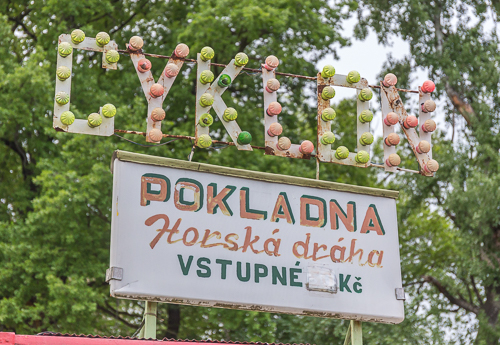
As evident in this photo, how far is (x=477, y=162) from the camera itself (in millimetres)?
17047

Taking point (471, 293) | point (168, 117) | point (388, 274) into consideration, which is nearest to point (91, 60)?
point (168, 117)

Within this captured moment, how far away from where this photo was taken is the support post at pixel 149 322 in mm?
6707

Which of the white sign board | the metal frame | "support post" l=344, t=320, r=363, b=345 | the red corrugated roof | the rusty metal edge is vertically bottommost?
the red corrugated roof

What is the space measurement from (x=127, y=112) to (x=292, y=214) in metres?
8.29

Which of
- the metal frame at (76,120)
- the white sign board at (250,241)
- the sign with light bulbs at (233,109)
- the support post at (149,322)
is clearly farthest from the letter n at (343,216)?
the metal frame at (76,120)

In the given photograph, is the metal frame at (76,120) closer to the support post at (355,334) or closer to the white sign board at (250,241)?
the white sign board at (250,241)

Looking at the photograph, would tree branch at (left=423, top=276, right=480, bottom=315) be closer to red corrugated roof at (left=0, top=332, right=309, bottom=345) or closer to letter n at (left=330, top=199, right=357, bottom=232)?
letter n at (left=330, top=199, right=357, bottom=232)

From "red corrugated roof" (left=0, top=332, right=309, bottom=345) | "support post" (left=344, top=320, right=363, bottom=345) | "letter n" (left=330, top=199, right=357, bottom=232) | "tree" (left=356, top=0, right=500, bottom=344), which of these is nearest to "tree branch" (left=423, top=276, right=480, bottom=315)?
"tree" (left=356, top=0, right=500, bottom=344)

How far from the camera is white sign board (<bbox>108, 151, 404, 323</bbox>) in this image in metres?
6.98

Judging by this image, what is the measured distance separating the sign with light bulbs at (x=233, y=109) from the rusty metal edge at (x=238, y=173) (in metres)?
0.66

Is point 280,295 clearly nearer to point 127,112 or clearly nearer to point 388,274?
point 388,274

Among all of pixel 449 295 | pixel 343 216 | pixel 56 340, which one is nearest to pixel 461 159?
pixel 449 295

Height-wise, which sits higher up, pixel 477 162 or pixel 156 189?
pixel 477 162

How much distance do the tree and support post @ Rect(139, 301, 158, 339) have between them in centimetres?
1035
